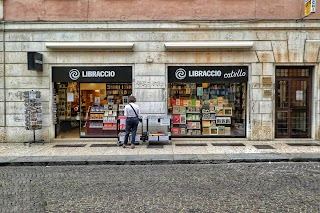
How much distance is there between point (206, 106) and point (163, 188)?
21.8 feet

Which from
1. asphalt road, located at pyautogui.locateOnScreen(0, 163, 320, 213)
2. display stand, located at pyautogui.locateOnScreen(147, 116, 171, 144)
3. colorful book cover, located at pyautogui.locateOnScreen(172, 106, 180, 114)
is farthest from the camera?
colorful book cover, located at pyautogui.locateOnScreen(172, 106, 180, 114)

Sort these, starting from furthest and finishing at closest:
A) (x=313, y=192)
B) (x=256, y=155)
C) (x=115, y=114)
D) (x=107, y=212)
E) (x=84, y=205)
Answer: (x=115, y=114) → (x=256, y=155) → (x=313, y=192) → (x=84, y=205) → (x=107, y=212)

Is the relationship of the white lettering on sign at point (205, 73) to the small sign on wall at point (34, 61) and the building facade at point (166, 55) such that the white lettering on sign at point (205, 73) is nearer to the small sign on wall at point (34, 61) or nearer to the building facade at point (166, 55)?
the building facade at point (166, 55)

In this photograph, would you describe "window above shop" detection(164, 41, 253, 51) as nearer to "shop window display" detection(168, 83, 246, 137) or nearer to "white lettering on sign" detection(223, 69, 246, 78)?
"white lettering on sign" detection(223, 69, 246, 78)

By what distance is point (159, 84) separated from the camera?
11609 millimetres

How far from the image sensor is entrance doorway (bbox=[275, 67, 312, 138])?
11.8 meters

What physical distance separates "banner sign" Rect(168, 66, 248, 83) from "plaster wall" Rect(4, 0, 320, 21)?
1843 mm

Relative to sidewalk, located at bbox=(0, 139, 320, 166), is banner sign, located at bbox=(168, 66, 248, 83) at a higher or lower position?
higher

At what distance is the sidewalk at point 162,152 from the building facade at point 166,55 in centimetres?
98

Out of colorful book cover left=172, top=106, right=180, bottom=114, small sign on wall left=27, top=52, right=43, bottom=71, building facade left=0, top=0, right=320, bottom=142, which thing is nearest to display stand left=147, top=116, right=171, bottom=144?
building facade left=0, top=0, right=320, bottom=142

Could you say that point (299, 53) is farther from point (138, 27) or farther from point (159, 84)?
point (138, 27)

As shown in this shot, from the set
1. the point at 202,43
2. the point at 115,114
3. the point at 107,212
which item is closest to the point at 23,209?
the point at 107,212

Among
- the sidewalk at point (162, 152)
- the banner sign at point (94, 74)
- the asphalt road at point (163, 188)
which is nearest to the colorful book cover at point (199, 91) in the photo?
the sidewalk at point (162, 152)

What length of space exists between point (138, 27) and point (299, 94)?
6.63 m
